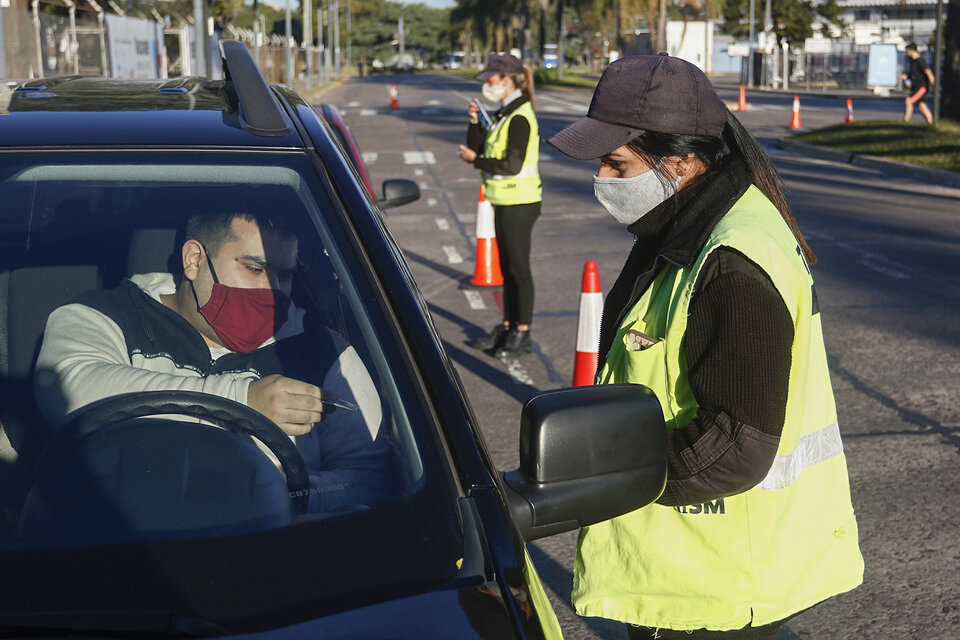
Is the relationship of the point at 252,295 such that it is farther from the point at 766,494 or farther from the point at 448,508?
the point at 766,494

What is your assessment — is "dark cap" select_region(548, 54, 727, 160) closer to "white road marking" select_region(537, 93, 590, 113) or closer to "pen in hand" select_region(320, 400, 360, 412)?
"pen in hand" select_region(320, 400, 360, 412)

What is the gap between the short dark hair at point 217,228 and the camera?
220 cm

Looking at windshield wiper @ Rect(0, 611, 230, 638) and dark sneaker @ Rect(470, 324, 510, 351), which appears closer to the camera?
windshield wiper @ Rect(0, 611, 230, 638)

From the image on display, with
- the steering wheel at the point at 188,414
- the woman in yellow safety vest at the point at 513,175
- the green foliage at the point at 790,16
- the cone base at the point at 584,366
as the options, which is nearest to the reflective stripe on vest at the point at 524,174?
the woman in yellow safety vest at the point at 513,175

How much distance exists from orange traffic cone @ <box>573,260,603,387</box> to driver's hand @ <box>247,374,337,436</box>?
3.46m

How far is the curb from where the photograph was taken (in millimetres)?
16047

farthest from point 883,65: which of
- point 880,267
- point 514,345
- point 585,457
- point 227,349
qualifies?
point 585,457

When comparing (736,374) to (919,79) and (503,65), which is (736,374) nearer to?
(503,65)

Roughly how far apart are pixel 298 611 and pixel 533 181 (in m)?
5.66

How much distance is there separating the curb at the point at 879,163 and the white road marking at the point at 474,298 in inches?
369

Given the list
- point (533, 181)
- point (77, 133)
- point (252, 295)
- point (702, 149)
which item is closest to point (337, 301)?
point (252, 295)

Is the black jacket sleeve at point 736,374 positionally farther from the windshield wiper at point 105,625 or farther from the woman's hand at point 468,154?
the woman's hand at point 468,154

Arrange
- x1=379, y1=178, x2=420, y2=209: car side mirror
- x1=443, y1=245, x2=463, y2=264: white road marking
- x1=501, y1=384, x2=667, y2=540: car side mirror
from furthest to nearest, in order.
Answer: x1=443, y1=245, x2=463, y2=264: white road marking < x1=379, y1=178, x2=420, y2=209: car side mirror < x1=501, y1=384, x2=667, y2=540: car side mirror

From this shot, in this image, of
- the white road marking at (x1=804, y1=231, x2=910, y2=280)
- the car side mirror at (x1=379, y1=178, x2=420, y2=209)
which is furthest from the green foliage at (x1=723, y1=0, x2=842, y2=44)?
the car side mirror at (x1=379, y1=178, x2=420, y2=209)
